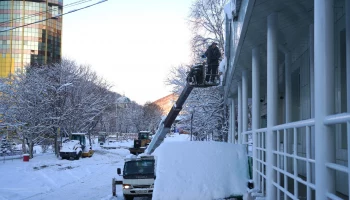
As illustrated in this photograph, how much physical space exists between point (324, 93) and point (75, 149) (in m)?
32.7

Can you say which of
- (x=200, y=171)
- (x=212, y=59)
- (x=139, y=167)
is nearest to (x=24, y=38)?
(x=212, y=59)

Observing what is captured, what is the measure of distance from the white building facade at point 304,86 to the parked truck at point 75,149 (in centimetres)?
2309

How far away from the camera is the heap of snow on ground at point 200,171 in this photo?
18.3 feet

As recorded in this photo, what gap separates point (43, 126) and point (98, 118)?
666 inches

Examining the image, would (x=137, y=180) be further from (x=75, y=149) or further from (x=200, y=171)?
(x=75, y=149)

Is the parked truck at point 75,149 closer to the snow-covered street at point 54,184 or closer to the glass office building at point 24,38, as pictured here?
the snow-covered street at point 54,184

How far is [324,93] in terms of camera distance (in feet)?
9.69

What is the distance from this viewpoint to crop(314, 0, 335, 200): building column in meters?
2.87

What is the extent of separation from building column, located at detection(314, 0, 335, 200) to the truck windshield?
37.0 ft

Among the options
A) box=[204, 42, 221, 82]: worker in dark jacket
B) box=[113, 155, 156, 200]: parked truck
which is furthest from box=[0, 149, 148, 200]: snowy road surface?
box=[204, 42, 221, 82]: worker in dark jacket

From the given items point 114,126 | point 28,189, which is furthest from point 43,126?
point 114,126

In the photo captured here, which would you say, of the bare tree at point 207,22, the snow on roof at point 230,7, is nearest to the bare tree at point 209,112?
the bare tree at point 207,22

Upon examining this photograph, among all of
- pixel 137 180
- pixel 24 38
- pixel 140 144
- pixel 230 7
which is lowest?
pixel 140 144

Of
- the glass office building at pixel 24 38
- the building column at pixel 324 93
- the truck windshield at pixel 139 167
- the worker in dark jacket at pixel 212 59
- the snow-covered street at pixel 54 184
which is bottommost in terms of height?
the snow-covered street at pixel 54 184
